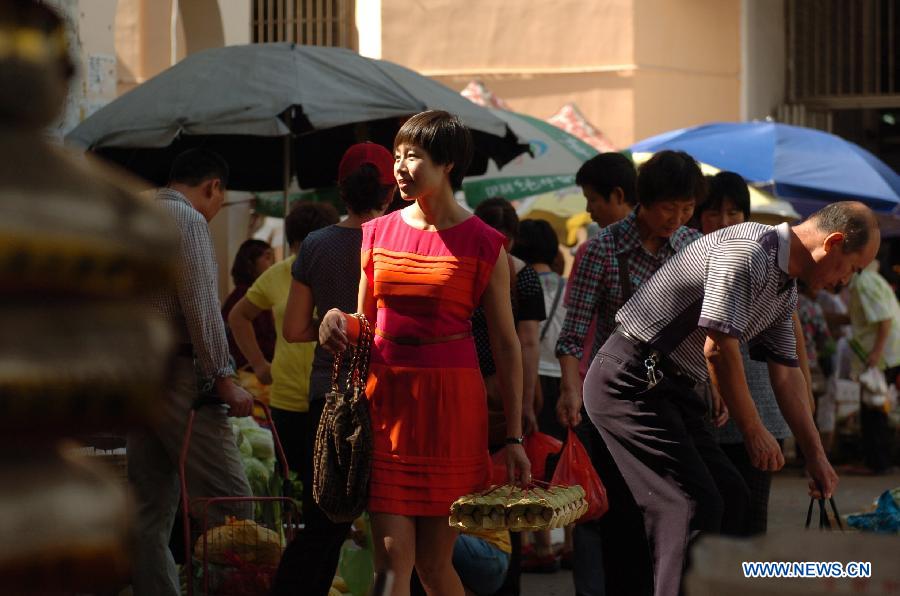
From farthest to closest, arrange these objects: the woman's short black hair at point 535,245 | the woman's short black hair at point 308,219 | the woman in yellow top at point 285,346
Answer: the woman's short black hair at point 535,245 → the woman's short black hair at point 308,219 → the woman in yellow top at point 285,346

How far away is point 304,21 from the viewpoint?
72.2 feet

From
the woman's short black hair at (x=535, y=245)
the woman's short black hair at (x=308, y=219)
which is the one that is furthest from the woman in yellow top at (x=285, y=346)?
the woman's short black hair at (x=535, y=245)

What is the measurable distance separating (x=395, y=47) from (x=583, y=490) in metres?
16.4

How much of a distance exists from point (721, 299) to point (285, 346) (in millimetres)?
3024

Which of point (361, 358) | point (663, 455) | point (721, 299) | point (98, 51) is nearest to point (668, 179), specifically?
point (721, 299)

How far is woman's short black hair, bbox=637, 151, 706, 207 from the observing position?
5.58m

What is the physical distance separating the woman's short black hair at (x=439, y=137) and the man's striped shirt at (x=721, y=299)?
81 centimetres

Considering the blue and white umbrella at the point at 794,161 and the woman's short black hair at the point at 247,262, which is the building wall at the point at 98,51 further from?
the blue and white umbrella at the point at 794,161

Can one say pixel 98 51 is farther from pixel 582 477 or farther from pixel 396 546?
pixel 396 546

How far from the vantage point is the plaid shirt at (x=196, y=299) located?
557 centimetres

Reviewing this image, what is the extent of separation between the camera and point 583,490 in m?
5.27

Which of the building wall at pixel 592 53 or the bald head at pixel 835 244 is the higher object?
the building wall at pixel 592 53

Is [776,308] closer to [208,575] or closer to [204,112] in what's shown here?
[208,575]

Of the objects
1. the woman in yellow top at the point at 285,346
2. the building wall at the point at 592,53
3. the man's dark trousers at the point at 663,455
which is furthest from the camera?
the building wall at the point at 592,53
